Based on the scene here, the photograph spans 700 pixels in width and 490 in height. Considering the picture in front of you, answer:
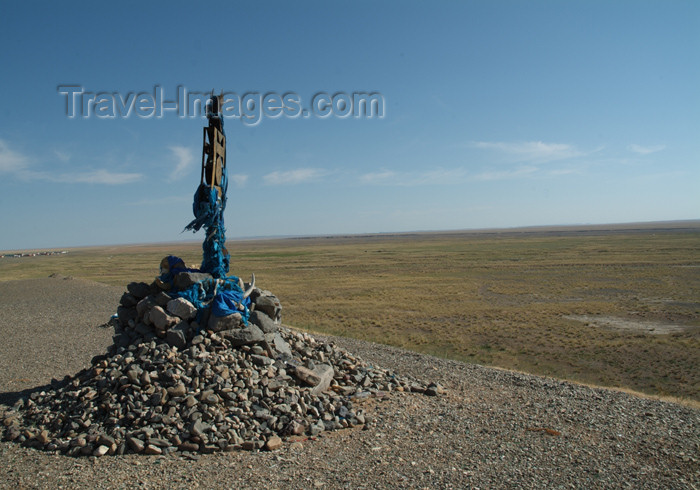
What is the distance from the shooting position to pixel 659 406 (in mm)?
10539

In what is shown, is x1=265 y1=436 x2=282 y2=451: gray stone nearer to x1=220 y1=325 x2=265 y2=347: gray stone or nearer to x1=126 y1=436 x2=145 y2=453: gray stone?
x1=126 y1=436 x2=145 y2=453: gray stone

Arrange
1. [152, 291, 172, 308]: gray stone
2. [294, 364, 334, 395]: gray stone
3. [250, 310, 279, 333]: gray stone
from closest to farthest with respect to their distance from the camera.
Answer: [294, 364, 334, 395]: gray stone → [152, 291, 172, 308]: gray stone → [250, 310, 279, 333]: gray stone

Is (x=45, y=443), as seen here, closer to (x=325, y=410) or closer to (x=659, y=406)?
(x=325, y=410)

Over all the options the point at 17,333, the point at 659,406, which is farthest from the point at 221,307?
the point at 17,333

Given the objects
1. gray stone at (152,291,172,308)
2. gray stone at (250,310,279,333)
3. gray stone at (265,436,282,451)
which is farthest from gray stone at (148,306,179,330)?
gray stone at (265,436,282,451)

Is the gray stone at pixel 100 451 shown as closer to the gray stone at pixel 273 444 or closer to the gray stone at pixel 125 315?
the gray stone at pixel 273 444

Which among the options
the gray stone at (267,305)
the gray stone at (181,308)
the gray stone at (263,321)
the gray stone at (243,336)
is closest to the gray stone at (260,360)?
the gray stone at (243,336)

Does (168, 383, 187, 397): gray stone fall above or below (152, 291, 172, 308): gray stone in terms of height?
Answer: below

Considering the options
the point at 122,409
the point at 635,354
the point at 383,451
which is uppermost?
the point at 122,409

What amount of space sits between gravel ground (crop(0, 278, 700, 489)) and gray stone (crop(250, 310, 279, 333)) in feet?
9.40

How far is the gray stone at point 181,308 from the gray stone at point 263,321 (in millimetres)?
1387

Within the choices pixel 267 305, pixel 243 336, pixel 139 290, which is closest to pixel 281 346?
pixel 243 336

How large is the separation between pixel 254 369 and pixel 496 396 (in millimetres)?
5584

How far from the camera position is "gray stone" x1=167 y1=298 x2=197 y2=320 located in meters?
9.91
